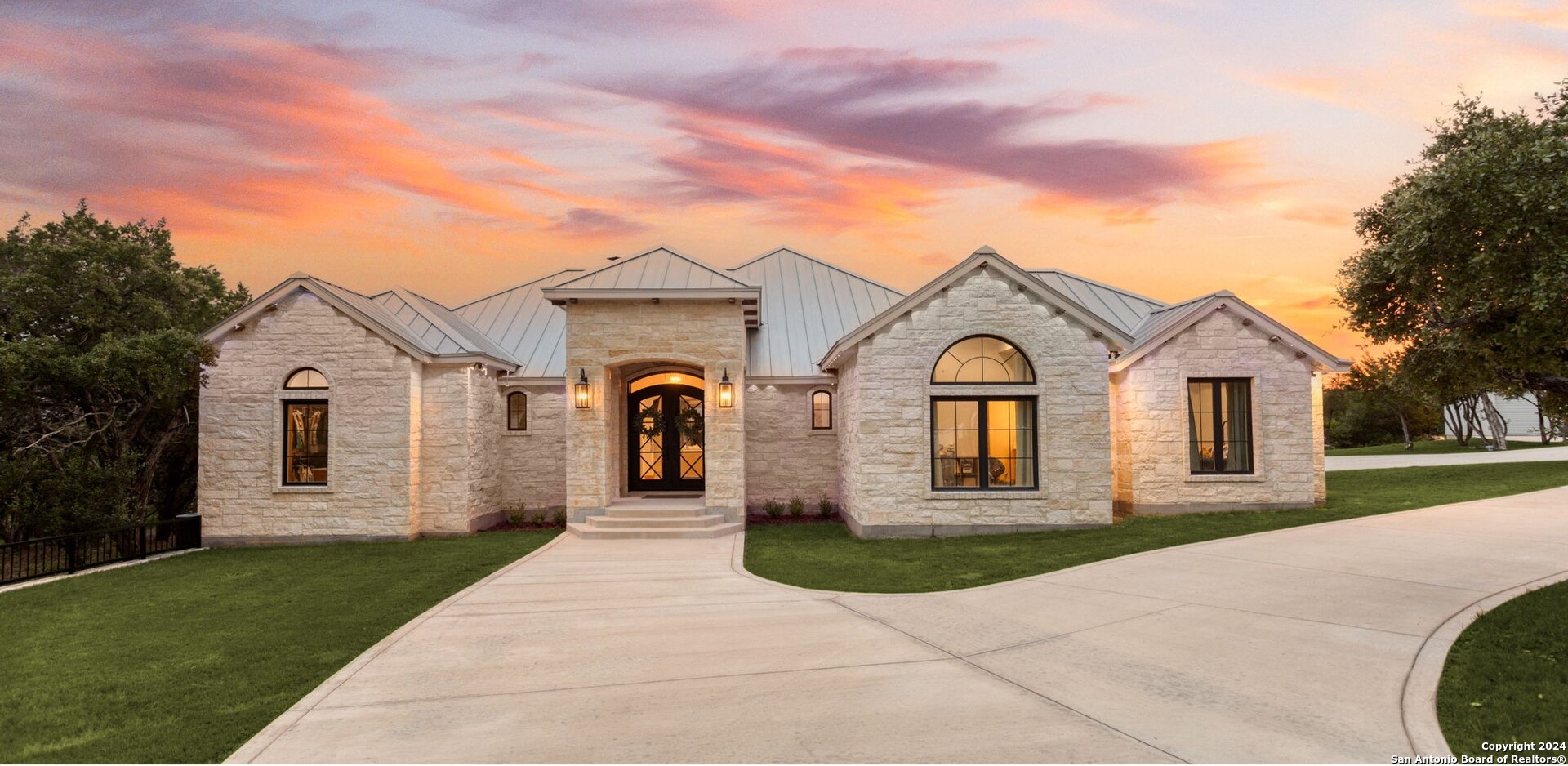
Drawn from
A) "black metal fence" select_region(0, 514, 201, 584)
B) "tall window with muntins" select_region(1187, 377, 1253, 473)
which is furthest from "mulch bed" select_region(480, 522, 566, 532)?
"tall window with muntins" select_region(1187, 377, 1253, 473)

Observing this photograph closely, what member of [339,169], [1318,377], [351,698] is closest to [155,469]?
[339,169]

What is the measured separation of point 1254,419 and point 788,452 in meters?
10.4

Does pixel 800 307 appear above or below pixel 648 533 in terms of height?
above

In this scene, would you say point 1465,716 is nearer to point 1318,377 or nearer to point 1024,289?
point 1024,289

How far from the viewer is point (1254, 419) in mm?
14945

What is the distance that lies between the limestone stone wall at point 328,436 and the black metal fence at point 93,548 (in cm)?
46

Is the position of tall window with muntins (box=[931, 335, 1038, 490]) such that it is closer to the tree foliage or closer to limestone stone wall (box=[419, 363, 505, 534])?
limestone stone wall (box=[419, 363, 505, 534])

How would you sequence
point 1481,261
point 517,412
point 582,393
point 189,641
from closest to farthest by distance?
point 1481,261 → point 189,641 → point 582,393 → point 517,412

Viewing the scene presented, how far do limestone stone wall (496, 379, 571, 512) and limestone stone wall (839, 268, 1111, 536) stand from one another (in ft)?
24.6

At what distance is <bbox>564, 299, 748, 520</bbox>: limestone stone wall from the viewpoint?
14203 millimetres

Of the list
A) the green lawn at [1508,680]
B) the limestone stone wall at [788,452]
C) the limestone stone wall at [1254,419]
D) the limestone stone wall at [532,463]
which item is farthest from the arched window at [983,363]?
the limestone stone wall at [532,463]

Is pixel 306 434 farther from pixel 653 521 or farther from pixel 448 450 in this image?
pixel 653 521

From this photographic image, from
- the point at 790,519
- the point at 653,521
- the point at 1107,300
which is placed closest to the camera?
the point at 653,521

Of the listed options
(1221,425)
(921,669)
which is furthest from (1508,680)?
(1221,425)
